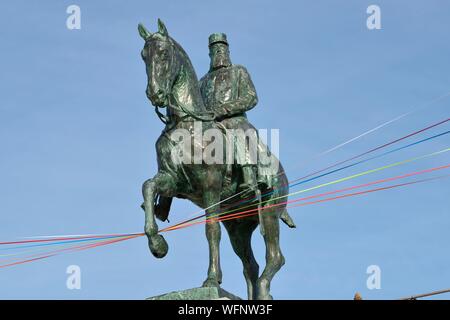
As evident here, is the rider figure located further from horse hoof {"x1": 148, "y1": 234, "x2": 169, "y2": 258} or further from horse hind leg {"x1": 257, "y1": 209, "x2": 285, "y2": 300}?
horse hoof {"x1": 148, "y1": 234, "x2": 169, "y2": 258}

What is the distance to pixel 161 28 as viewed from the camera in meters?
22.0

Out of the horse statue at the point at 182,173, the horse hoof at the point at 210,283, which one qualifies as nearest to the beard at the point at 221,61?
the horse statue at the point at 182,173

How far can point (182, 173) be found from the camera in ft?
71.8

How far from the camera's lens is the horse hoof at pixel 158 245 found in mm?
21156

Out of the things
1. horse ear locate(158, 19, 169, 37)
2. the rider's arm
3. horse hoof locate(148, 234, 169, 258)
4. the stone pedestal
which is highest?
horse ear locate(158, 19, 169, 37)

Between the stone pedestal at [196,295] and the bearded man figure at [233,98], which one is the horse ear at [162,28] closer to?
the bearded man figure at [233,98]

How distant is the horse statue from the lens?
21.5 meters

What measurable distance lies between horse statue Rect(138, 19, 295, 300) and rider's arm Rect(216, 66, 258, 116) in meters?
0.55

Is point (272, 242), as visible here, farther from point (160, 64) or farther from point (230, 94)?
point (160, 64)

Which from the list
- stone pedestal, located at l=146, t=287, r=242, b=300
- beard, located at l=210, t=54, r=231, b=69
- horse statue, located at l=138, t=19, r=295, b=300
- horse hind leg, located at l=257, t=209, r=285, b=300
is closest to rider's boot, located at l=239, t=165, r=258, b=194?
horse statue, located at l=138, t=19, r=295, b=300

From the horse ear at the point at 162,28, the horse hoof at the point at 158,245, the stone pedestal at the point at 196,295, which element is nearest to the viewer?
the stone pedestal at the point at 196,295

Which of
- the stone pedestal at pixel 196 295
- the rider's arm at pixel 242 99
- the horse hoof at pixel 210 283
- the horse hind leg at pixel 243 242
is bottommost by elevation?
the stone pedestal at pixel 196 295

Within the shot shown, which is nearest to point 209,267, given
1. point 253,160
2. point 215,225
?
point 215,225
